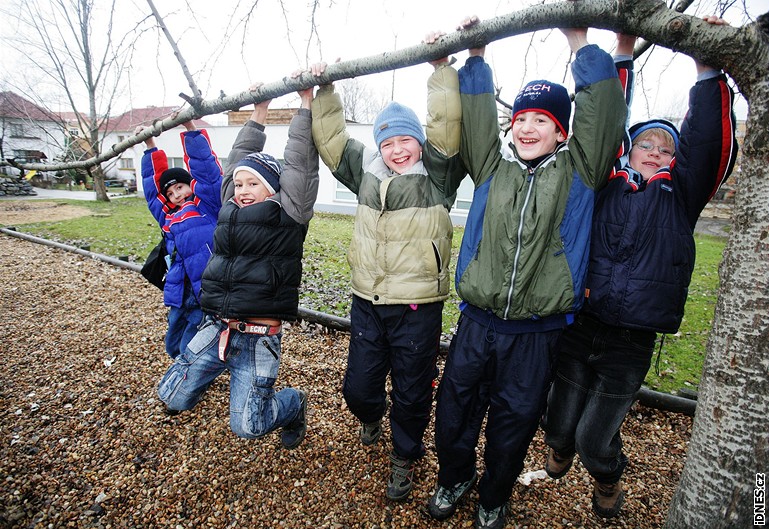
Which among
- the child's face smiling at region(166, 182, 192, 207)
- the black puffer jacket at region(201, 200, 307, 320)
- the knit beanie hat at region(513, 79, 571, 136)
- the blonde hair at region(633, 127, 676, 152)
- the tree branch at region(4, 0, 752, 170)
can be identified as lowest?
the black puffer jacket at region(201, 200, 307, 320)

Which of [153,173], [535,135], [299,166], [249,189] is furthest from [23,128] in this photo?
[535,135]

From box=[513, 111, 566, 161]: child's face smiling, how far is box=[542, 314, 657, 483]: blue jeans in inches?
37.3

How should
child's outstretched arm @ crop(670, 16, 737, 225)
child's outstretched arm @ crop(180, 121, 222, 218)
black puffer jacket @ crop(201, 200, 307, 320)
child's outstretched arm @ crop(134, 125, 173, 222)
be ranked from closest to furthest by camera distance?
child's outstretched arm @ crop(670, 16, 737, 225) < black puffer jacket @ crop(201, 200, 307, 320) < child's outstretched arm @ crop(180, 121, 222, 218) < child's outstretched arm @ crop(134, 125, 173, 222)

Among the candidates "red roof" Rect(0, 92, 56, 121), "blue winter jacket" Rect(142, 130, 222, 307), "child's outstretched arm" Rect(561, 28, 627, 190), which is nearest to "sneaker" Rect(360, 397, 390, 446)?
"blue winter jacket" Rect(142, 130, 222, 307)

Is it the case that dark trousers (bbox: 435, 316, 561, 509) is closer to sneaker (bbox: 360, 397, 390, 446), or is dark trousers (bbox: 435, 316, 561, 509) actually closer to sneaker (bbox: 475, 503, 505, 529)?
sneaker (bbox: 475, 503, 505, 529)

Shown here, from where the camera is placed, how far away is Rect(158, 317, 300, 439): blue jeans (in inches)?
99.9

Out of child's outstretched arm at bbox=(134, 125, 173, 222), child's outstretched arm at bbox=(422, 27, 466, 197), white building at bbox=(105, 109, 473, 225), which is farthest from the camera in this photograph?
white building at bbox=(105, 109, 473, 225)

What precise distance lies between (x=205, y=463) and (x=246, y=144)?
2303mm

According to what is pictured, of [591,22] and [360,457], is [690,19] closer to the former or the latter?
[591,22]

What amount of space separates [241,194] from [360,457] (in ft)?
6.66

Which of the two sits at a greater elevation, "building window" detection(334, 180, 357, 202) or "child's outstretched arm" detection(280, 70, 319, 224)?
"child's outstretched arm" detection(280, 70, 319, 224)

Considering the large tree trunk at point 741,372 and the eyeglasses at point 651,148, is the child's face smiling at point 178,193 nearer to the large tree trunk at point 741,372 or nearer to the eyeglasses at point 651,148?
the eyeglasses at point 651,148

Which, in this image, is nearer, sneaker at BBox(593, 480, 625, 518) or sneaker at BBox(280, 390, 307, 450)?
sneaker at BBox(593, 480, 625, 518)

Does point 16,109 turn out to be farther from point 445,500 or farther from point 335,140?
point 445,500
